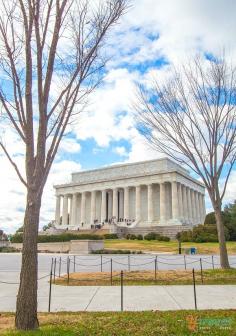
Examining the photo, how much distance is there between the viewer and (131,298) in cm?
1228

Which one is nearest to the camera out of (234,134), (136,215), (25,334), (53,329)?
(25,334)

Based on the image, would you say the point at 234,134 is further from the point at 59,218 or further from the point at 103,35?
the point at 59,218

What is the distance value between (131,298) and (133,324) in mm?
4368

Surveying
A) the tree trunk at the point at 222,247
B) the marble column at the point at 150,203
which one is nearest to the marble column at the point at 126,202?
the marble column at the point at 150,203

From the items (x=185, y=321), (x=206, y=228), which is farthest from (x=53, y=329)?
(x=206, y=228)

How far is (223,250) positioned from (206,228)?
128ft

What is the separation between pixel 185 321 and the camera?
324 inches

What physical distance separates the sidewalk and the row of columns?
214 ft

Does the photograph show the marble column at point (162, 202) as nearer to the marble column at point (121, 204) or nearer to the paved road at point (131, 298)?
the marble column at point (121, 204)

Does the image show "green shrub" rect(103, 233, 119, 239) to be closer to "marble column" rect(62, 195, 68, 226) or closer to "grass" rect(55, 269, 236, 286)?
"marble column" rect(62, 195, 68, 226)

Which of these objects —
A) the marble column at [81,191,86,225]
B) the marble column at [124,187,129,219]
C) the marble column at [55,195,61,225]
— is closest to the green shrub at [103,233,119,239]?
the marble column at [124,187,129,219]

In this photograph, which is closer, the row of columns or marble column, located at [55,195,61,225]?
the row of columns

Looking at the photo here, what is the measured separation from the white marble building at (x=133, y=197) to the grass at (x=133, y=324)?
66175 mm

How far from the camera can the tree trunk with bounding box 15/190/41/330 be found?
760cm
